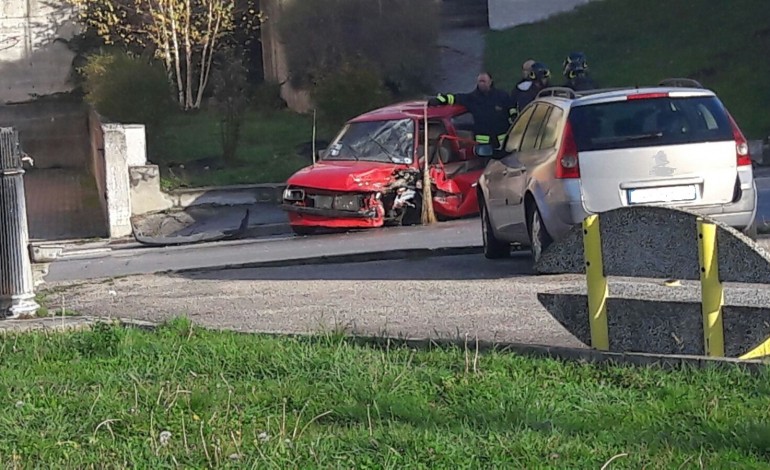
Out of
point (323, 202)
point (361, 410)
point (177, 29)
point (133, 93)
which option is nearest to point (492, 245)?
point (323, 202)

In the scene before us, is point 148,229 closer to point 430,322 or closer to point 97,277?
point 97,277

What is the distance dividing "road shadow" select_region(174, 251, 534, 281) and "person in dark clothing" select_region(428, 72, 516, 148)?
3.96 metres

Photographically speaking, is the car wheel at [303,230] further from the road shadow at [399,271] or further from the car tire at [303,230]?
the road shadow at [399,271]

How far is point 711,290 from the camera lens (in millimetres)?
6316

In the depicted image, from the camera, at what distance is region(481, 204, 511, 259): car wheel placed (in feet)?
39.8

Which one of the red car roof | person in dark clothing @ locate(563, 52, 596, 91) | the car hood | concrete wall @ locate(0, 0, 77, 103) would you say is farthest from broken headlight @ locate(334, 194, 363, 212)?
concrete wall @ locate(0, 0, 77, 103)

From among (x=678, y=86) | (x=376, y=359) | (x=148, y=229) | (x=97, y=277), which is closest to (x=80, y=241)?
(x=148, y=229)

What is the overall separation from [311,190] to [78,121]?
15.5 m

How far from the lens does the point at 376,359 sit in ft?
21.1

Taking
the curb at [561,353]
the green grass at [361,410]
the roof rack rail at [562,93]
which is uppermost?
the roof rack rail at [562,93]

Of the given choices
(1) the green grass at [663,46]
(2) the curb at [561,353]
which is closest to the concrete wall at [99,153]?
(1) the green grass at [663,46]

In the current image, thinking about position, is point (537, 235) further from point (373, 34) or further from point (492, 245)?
point (373, 34)

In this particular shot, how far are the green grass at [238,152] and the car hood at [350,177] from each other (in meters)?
4.76

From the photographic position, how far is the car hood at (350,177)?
15.9 m
